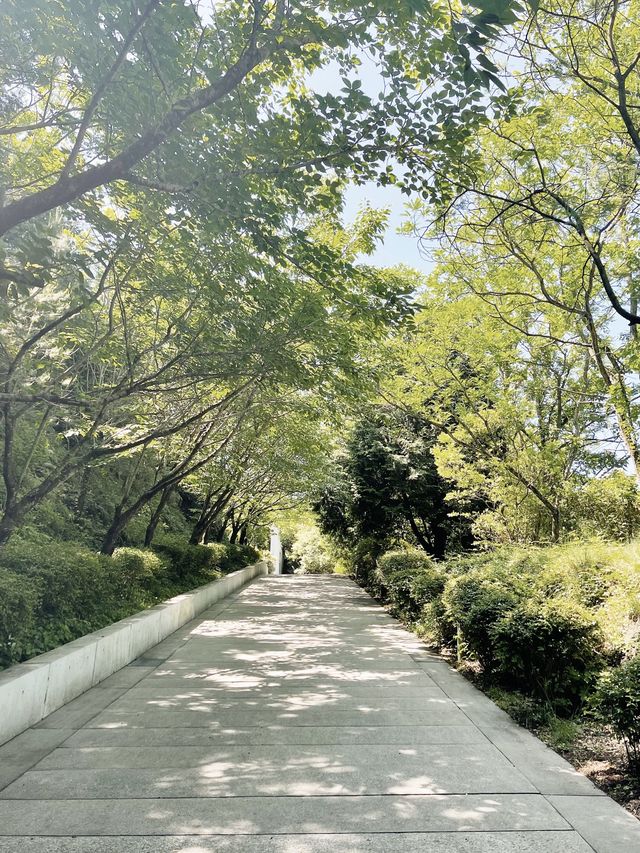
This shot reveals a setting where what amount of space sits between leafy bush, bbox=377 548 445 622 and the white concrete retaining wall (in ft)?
13.8

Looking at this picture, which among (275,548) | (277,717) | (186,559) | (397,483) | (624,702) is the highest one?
(397,483)

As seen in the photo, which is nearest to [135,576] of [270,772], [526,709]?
[270,772]

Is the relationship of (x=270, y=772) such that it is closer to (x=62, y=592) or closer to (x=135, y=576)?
(x=62, y=592)

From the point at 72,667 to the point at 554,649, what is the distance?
4598mm

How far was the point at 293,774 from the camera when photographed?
366cm

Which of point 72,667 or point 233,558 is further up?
point 233,558

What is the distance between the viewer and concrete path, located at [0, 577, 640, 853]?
289cm

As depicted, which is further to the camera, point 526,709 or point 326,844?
point 526,709

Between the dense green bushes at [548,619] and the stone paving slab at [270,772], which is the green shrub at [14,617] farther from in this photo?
the dense green bushes at [548,619]

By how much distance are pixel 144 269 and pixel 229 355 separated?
4.78 feet

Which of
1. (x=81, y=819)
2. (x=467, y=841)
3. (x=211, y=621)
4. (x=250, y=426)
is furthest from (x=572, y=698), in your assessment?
(x=250, y=426)

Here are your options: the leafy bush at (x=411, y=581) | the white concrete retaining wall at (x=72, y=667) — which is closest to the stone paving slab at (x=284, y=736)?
the white concrete retaining wall at (x=72, y=667)

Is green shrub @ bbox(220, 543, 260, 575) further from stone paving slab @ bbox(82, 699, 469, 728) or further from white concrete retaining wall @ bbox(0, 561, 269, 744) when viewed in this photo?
stone paving slab @ bbox(82, 699, 469, 728)

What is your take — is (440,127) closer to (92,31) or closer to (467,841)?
(92,31)
